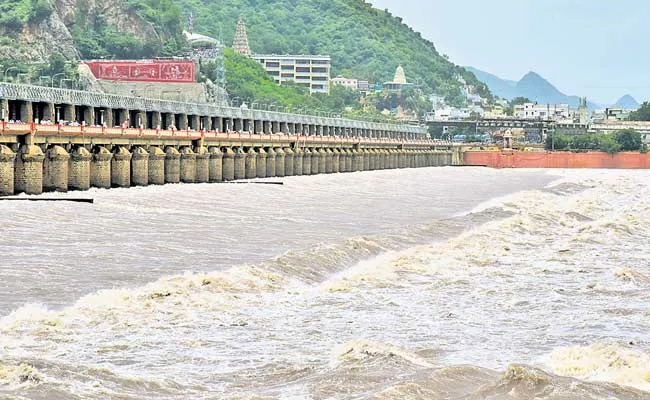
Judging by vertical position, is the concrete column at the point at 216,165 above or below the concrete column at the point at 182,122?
below

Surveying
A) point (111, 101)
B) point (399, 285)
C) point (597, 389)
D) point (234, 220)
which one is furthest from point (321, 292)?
point (111, 101)

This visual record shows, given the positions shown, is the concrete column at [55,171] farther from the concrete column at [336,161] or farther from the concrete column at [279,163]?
the concrete column at [336,161]

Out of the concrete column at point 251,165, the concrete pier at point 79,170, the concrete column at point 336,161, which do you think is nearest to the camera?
the concrete pier at point 79,170

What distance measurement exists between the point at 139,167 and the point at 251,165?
3046 centimetres

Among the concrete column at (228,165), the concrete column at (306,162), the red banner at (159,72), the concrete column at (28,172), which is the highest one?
the red banner at (159,72)

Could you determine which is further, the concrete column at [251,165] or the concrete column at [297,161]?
the concrete column at [297,161]

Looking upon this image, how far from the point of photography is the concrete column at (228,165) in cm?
10588

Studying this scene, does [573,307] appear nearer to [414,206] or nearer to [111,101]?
[414,206]

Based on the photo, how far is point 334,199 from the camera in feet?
272

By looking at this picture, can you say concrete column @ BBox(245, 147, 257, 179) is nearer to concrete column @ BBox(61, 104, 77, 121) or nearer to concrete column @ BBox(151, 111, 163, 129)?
concrete column @ BBox(151, 111, 163, 129)

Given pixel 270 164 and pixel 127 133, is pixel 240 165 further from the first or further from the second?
pixel 127 133

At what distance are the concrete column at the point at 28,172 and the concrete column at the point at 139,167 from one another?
1708 centimetres

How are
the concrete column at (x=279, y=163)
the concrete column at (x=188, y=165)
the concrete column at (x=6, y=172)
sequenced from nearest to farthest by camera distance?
the concrete column at (x=6, y=172) → the concrete column at (x=188, y=165) → the concrete column at (x=279, y=163)

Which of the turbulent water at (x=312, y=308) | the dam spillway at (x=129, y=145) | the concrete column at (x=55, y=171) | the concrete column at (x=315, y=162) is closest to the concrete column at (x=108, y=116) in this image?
the dam spillway at (x=129, y=145)
